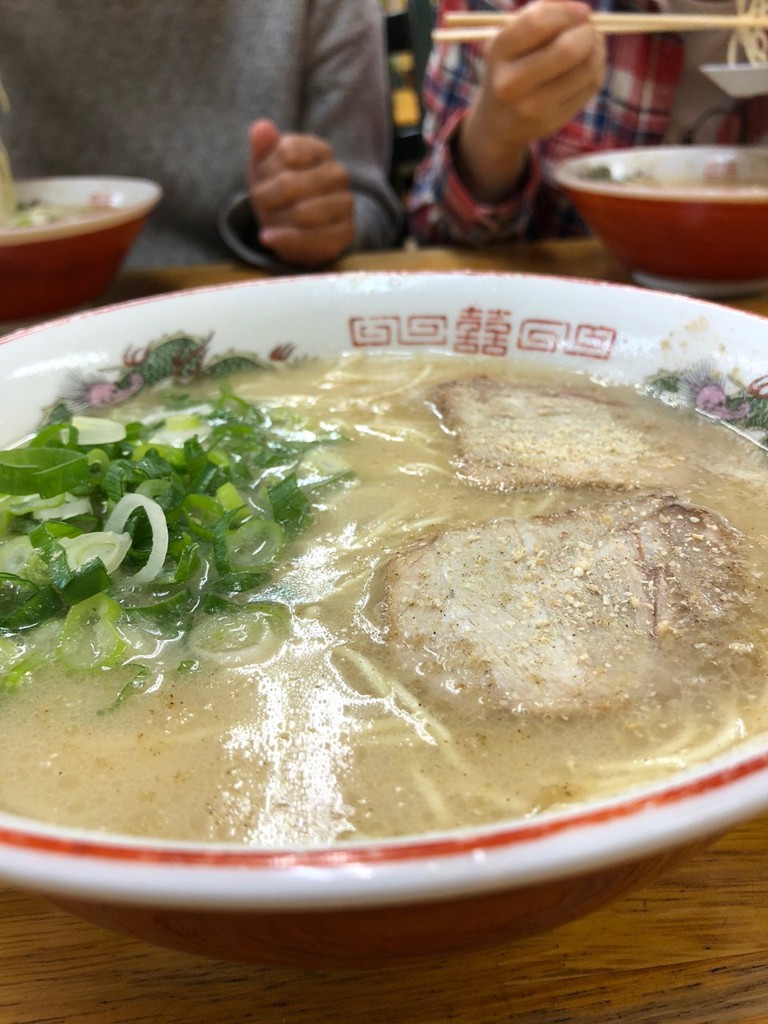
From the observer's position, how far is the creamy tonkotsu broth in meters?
0.76

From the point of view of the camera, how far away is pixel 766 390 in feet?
4.52

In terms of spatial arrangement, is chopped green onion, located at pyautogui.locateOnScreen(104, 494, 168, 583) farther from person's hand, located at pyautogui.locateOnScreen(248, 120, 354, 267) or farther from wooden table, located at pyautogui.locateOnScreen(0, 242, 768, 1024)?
person's hand, located at pyautogui.locateOnScreen(248, 120, 354, 267)

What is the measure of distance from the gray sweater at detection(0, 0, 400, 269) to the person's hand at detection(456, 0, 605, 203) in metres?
0.80

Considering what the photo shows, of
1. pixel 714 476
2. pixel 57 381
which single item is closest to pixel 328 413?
pixel 57 381

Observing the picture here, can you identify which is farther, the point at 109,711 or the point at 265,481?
the point at 265,481

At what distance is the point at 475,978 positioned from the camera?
2.58ft

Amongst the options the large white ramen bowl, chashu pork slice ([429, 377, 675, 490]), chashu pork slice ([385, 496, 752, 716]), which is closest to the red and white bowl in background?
chashu pork slice ([429, 377, 675, 490])

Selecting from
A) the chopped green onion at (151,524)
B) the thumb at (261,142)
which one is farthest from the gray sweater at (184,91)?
the chopped green onion at (151,524)

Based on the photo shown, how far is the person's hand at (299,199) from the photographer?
2.66 meters

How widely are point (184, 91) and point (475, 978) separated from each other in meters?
3.42

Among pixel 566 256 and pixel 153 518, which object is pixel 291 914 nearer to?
pixel 153 518

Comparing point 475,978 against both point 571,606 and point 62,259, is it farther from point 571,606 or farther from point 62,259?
point 62,259

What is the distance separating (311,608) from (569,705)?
0.37 metres

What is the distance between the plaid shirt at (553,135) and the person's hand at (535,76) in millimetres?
195
